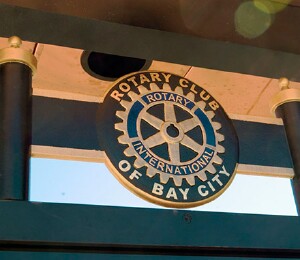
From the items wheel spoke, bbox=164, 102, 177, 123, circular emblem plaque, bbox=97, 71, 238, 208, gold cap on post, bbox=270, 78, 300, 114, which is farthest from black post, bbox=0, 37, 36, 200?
gold cap on post, bbox=270, 78, 300, 114

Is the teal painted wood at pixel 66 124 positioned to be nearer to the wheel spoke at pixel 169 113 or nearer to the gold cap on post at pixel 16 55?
the gold cap on post at pixel 16 55

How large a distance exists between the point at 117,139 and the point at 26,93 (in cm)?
39

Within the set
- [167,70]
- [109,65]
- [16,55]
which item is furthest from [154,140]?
[167,70]

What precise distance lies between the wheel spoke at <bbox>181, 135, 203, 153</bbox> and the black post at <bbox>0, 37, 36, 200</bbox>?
0.63 metres

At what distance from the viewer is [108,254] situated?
2.30 meters

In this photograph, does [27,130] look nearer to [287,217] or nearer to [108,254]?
[108,254]

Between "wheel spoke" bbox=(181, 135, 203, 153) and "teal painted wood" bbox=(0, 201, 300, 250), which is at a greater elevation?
"wheel spoke" bbox=(181, 135, 203, 153)

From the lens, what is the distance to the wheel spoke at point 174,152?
2719mm

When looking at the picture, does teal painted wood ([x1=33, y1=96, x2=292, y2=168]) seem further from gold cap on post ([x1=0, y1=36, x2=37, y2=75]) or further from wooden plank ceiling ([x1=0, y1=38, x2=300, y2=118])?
wooden plank ceiling ([x1=0, y1=38, x2=300, y2=118])

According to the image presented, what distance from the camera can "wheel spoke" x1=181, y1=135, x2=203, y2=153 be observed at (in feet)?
9.16

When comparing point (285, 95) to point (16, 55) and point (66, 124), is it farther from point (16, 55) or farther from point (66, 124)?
point (16, 55)

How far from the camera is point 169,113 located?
2.88 metres

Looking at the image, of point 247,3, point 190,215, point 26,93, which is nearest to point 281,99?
point 247,3

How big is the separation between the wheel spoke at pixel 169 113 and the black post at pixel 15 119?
1.85 feet
